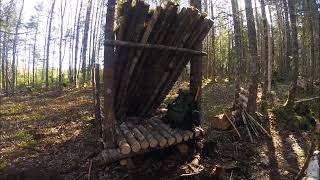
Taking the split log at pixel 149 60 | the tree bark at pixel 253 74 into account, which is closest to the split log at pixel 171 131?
the split log at pixel 149 60

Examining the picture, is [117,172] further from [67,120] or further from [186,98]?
[67,120]

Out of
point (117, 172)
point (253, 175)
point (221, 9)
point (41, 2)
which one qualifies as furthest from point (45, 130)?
point (41, 2)

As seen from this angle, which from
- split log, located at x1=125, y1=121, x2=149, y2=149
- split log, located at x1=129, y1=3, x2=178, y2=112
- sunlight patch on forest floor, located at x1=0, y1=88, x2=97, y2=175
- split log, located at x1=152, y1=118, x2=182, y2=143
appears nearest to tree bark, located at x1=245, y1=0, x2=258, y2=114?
split log, located at x1=152, y1=118, x2=182, y2=143

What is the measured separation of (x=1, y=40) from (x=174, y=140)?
119 ft

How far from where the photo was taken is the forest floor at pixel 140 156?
7965mm

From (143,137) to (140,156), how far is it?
0.62 metres

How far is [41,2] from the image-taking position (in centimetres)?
4438

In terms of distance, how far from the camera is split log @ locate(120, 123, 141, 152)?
7362 mm

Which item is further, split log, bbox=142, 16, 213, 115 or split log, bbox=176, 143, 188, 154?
split log, bbox=142, 16, 213, 115

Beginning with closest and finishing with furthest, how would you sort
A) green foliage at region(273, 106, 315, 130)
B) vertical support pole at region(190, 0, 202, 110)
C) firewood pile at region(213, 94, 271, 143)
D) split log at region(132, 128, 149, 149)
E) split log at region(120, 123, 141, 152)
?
split log at region(120, 123, 141, 152) → split log at region(132, 128, 149, 149) → vertical support pole at region(190, 0, 202, 110) → firewood pile at region(213, 94, 271, 143) → green foliage at region(273, 106, 315, 130)

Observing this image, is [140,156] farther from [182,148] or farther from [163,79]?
[163,79]

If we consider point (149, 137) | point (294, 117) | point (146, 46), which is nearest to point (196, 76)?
point (146, 46)

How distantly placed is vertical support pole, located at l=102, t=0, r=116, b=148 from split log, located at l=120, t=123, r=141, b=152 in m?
0.43

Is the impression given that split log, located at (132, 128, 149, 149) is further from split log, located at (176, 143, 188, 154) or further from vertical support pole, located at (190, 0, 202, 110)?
vertical support pole, located at (190, 0, 202, 110)
